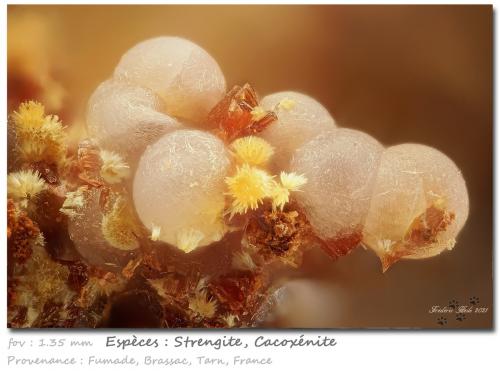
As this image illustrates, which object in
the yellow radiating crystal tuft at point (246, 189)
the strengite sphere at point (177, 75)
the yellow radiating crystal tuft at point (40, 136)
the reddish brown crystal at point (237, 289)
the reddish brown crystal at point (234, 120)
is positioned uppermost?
the strengite sphere at point (177, 75)

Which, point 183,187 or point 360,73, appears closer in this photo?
point 183,187

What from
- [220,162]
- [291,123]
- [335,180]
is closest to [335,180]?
[335,180]

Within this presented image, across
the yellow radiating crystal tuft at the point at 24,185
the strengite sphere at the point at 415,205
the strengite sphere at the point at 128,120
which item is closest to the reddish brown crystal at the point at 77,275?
the yellow radiating crystal tuft at the point at 24,185

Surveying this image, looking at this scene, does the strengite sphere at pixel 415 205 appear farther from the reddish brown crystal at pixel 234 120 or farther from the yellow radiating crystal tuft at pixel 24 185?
the yellow radiating crystal tuft at pixel 24 185

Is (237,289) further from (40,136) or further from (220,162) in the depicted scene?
(40,136)

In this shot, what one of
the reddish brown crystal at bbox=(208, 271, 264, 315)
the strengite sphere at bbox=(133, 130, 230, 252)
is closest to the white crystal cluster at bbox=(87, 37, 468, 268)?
the strengite sphere at bbox=(133, 130, 230, 252)
